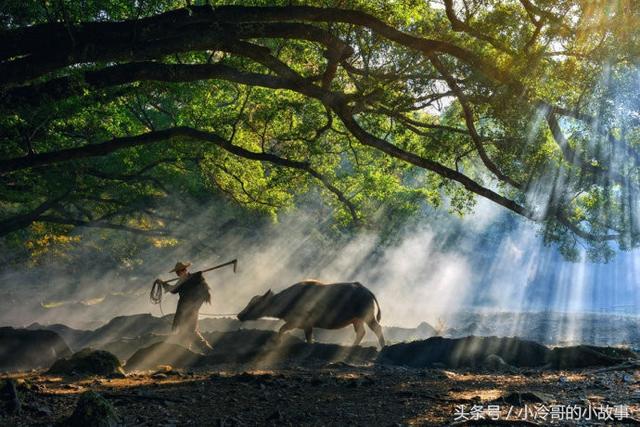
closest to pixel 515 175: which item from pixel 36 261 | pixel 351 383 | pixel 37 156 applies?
pixel 351 383

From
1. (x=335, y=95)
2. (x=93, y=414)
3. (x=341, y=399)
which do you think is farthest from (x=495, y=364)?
(x=93, y=414)

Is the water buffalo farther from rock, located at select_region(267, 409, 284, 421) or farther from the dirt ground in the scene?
rock, located at select_region(267, 409, 284, 421)

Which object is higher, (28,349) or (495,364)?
(495,364)

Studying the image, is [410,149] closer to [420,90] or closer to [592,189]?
[420,90]

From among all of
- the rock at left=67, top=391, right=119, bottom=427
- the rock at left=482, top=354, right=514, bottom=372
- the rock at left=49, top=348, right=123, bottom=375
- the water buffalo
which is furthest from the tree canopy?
the rock at left=67, top=391, right=119, bottom=427

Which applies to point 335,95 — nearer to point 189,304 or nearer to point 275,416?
point 275,416

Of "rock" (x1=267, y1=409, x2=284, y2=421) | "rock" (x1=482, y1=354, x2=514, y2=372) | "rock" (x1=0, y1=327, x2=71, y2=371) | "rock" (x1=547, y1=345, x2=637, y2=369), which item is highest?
"rock" (x1=547, y1=345, x2=637, y2=369)

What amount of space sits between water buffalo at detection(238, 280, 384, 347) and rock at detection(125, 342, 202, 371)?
13.6 ft

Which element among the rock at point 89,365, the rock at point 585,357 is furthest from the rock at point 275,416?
the rock at point 585,357

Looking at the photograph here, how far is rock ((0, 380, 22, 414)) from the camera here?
6.59 metres

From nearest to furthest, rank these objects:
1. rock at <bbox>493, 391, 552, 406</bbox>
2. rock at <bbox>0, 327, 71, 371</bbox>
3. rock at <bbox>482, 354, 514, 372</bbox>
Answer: rock at <bbox>493, 391, 552, 406</bbox> → rock at <bbox>482, 354, 514, 372</bbox> → rock at <bbox>0, 327, 71, 371</bbox>

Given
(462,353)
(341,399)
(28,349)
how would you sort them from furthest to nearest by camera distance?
(28,349), (462,353), (341,399)

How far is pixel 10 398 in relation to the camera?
22.4 feet

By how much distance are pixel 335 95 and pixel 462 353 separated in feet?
24.2
